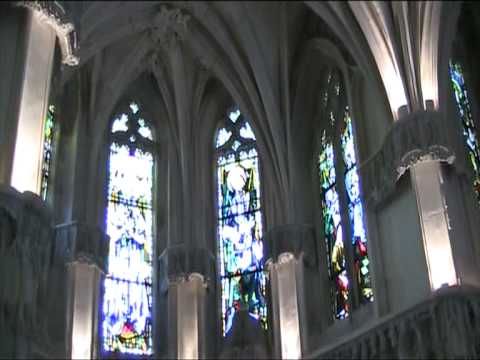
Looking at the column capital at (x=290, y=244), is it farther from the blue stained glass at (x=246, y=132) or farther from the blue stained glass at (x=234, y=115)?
the blue stained glass at (x=234, y=115)

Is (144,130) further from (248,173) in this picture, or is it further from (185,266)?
(185,266)

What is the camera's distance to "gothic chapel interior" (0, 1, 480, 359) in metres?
15.9

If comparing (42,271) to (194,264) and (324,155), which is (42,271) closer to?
(194,264)

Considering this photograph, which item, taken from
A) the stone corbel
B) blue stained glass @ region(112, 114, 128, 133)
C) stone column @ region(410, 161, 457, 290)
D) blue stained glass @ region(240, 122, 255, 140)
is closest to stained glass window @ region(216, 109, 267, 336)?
blue stained glass @ region(240, 122, 255, 140)

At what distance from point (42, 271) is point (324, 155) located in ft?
25.2

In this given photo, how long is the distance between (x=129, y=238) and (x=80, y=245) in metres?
2.01

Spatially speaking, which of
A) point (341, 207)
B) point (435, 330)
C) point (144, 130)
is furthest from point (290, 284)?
point (144, 130)

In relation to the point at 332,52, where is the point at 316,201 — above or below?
below

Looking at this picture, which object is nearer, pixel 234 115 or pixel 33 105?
pixel 33 105

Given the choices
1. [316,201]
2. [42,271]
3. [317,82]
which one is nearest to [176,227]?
[316,201]

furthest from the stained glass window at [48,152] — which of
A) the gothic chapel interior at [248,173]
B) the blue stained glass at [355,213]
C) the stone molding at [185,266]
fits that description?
the blue stained glass at [355,213]

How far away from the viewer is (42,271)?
48.3ft

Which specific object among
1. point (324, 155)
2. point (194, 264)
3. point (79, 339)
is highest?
point (324, 155)

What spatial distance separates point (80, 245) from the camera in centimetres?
1917
